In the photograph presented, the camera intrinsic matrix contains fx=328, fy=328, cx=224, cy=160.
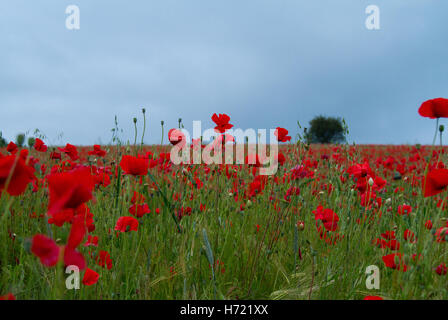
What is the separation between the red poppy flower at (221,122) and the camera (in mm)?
1951

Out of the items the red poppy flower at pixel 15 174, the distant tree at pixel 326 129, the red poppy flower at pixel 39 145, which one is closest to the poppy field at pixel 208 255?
the red poppy flower at pixel 15 174

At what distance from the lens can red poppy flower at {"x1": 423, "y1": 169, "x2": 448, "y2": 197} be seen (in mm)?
1303

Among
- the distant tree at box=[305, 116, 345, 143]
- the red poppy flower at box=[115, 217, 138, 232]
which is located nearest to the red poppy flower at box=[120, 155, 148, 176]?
the red poppy flower at box=[115, 217, 138, 232]

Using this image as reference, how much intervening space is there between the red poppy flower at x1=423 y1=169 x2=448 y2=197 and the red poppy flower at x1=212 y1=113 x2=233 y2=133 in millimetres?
1046

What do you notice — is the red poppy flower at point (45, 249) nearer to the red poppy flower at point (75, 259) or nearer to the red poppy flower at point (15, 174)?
the red poppy flower at point (75, 259)

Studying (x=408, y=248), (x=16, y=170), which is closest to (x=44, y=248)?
(x=16, y=170)

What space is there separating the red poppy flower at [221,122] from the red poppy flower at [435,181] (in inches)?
41.2

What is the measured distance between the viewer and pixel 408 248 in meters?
1.31

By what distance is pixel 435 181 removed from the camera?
132cm

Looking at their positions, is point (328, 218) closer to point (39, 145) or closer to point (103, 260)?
point (103, 260)

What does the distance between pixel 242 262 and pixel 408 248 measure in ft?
2.50
